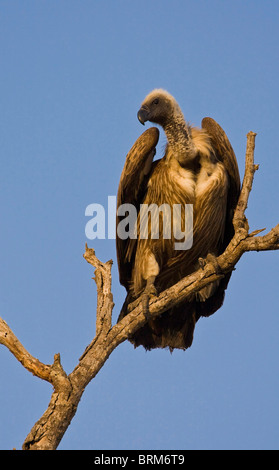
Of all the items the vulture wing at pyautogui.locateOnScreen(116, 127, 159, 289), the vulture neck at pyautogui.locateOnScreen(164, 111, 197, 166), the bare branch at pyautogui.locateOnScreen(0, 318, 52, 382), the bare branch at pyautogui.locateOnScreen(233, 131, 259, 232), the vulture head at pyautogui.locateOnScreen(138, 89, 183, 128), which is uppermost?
the vulture head at pyautogui.locateOnScreen(138, 89, 183, 128)

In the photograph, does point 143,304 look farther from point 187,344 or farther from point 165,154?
point 165,154

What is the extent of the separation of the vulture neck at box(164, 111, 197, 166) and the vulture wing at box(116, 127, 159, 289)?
0.52 feet

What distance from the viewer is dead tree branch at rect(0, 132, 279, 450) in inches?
238

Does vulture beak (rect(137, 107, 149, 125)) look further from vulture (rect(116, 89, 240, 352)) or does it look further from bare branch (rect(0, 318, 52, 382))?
bare branch (rect(0, 318, 52, 382))

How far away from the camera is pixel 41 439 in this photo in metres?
5.91

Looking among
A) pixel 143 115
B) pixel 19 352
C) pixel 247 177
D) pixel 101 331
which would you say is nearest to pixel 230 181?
pixel 247 177

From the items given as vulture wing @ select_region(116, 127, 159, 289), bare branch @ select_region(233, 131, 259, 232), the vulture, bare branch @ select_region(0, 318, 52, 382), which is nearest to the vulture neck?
the vulture

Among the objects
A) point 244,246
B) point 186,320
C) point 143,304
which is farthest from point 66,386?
point 186,320

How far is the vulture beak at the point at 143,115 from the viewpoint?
8266 mm

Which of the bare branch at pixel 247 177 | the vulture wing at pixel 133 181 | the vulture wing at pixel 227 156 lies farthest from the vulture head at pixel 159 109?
the bare branch at pixel 247 177

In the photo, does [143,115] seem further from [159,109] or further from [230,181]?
[230,181]

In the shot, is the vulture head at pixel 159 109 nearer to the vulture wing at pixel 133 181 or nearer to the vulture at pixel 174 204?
the vulture at pixel 174 204
